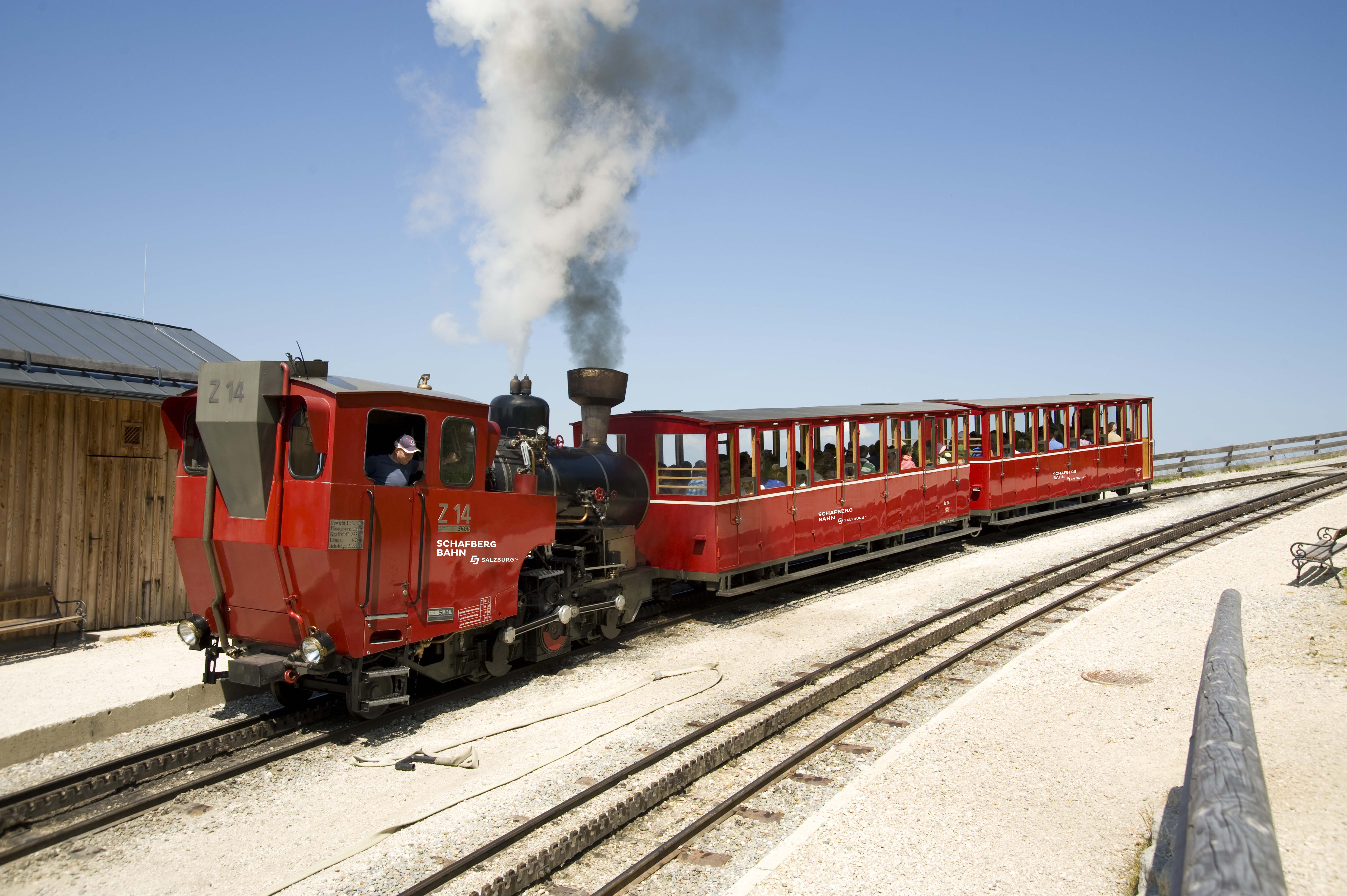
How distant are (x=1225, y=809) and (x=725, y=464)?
27.9 feet

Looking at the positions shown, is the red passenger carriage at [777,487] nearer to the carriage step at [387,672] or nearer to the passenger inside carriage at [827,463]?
the passenger inside carriage at [827,463]

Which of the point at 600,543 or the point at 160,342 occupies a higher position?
the point at 160,342

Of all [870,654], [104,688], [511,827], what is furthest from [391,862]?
[870,654]

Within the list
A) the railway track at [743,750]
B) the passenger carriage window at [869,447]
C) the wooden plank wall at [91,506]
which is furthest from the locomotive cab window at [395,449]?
the passenger carriage window at [869,447]

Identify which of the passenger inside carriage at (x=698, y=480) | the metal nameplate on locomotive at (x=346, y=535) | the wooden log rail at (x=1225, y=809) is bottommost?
the wooden log rail at (x=1225, y=809)

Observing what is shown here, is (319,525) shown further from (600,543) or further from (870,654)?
(870,654)

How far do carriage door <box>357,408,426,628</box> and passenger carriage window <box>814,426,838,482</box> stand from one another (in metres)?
7.22

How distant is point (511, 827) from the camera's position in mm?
5344

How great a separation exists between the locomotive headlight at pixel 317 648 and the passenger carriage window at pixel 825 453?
26.4ft

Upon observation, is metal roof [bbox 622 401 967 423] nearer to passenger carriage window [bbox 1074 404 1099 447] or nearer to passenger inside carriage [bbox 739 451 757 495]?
passenger inside carriage [bbox 739 451 757 495]

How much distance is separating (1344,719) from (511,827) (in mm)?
6841

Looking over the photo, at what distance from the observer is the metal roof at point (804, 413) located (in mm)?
11375

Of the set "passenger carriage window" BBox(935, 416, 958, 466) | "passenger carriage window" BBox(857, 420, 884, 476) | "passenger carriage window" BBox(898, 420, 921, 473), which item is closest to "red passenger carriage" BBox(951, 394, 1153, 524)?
"passenger carriage window" BBox(935, 416, 958, 466)

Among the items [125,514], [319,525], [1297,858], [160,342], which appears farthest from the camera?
[160,342]
